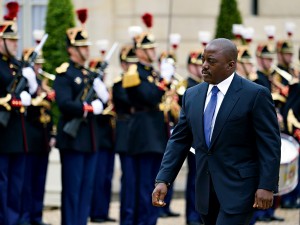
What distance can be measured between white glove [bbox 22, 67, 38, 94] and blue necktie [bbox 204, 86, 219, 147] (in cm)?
414

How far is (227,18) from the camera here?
18.1 m

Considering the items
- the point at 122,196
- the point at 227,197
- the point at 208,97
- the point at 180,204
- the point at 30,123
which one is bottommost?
the point at 180,204

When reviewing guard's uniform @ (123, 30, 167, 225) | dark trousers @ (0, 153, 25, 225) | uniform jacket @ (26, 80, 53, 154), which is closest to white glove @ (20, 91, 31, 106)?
dark trousers @ (0, 153, 25, 225)

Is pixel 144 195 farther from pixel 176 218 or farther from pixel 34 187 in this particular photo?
A: pixel 176 218

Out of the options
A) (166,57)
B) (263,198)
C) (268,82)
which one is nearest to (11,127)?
(166,57)

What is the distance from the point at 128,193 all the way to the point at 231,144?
507 centimetres

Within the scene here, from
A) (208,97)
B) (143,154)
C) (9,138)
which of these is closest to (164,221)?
(143,154)

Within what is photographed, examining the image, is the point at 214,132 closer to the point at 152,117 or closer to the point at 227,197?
the point at 227,197

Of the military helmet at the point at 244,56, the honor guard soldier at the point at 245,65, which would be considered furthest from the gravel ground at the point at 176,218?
the military helmet at the point at 244,56

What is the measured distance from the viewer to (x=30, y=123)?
12.3 meters

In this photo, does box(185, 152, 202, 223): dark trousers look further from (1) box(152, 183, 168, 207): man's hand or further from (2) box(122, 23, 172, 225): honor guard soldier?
(1) box(152, 183, 168, 207): man's hand

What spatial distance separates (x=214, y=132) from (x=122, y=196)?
5.17m

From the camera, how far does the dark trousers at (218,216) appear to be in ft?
24.2

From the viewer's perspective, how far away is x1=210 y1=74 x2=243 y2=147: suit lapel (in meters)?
7.44
